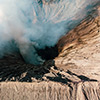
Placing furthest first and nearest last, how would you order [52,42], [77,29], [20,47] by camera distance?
[52,42] → [20,47] → [77,29]

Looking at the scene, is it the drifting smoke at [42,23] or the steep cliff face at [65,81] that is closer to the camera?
the steep cliff face at [65,81]

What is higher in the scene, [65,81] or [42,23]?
[42,23]

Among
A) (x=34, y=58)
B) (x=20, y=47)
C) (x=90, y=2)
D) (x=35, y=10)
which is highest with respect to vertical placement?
(x=35, y=10)

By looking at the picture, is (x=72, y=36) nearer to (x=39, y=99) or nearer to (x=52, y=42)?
(x=52, y=42)

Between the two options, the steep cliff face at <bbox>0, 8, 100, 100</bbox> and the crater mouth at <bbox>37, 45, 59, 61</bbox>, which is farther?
the crater mouth at <bbox>37, 45, 59, 61</bbox>

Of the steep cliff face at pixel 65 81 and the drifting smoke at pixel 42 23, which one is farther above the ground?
the drifting smoke at pixel 42 23

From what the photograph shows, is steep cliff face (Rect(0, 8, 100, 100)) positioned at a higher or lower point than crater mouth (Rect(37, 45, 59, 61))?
lower

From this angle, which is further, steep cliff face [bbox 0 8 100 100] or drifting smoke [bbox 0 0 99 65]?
drifting smoke [bbox 0 0 99 65]

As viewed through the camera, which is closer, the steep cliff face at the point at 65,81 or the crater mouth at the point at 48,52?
the steep cliff face at the point at 65,81

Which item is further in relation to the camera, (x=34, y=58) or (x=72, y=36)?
(x=34, y=58)

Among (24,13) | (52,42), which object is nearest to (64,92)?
(52,42)

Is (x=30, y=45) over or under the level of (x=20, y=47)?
over
